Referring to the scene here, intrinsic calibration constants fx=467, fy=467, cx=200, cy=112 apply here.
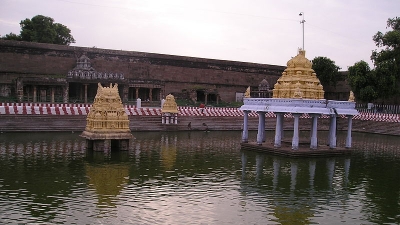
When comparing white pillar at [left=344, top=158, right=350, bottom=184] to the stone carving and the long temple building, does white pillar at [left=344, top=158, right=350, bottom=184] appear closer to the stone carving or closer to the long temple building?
the long temple building

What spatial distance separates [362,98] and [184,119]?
19.9 m

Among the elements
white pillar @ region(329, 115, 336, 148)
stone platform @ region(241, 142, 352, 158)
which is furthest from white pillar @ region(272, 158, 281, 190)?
white pillar @ region(329, 115, 336, 148)

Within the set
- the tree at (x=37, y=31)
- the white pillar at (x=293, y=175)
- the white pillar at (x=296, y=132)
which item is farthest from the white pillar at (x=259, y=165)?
the tree at (x=37, y=31)

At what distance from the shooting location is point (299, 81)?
75.1ft

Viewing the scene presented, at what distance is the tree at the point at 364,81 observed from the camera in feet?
146

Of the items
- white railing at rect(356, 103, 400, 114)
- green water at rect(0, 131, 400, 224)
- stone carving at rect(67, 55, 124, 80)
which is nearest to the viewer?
green water at rect(0, 131, 400, 224)

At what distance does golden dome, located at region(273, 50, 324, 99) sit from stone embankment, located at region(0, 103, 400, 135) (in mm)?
12521

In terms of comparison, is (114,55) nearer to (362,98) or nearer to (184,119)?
(184,119)

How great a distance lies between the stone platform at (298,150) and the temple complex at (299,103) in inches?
10.8

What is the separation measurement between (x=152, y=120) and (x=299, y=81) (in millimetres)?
13990

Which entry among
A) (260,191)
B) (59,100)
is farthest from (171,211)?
(59,100)

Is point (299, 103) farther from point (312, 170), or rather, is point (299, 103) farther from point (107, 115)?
point (107, 115)

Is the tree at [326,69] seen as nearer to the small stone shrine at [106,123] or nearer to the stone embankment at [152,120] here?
the stone embankment at [152,120]

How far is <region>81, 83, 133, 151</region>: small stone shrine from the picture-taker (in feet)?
68.9
